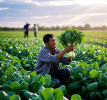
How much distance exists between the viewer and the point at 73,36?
119 inches

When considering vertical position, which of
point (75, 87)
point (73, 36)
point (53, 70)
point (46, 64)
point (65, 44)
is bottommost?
point (75, 87)

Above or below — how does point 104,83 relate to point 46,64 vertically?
below

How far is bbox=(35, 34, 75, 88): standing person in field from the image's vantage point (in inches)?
104

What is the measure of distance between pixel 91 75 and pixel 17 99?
212 cm

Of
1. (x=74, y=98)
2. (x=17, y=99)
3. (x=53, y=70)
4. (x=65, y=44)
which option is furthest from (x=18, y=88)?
(x=65, y=44)

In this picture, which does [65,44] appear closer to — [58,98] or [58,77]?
[58,77]

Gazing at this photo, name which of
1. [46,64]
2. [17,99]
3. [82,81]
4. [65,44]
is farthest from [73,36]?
[17,99]

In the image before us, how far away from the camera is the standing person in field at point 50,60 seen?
2645mm

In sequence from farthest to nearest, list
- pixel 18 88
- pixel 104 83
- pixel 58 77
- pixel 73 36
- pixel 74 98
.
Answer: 1. pixel 58 77
2. pixel 73 36
3. pixel 104 83
4. pixel 18 88
5. pixel 74 98

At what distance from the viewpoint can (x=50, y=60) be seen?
267 centimetres

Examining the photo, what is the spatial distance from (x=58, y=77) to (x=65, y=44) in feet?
2.90

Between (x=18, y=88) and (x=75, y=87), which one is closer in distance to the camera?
(x=18, y=88)

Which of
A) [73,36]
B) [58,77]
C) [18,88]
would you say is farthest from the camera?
[58,77]

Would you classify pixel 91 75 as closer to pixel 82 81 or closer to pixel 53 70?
pixel 82 81
